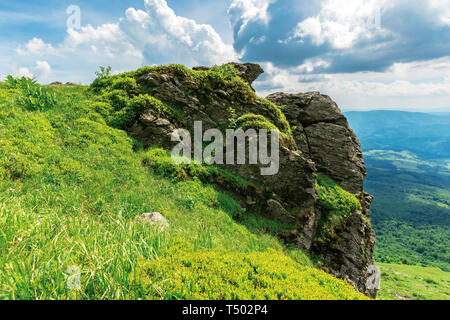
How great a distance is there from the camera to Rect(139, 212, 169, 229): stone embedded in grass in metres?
6.47

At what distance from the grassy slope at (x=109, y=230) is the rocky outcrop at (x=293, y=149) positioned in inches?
69.2

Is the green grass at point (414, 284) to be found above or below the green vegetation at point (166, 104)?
below

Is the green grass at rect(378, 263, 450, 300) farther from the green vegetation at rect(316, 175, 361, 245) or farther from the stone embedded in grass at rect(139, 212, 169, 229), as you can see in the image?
the stone embedded in grass at rect(139, 212, 169, 229)

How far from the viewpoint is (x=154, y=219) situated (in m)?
6.93

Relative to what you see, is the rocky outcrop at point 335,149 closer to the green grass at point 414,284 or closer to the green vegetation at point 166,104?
the green vegetation at point 166,104

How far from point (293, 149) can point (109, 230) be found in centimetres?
1207

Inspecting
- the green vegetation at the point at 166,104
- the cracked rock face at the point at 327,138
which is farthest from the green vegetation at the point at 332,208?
the green vegetation at the point at 166,104

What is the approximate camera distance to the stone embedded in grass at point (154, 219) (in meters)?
6.47

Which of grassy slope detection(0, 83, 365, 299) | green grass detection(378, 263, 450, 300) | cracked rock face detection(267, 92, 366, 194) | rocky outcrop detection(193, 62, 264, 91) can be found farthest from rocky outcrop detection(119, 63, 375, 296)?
green grass detection(378, 263, 450, 300)

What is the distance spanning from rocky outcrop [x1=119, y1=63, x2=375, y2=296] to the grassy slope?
1757 millimetres

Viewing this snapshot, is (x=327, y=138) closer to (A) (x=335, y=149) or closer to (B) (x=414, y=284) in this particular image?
(A) (x=335, y=149)

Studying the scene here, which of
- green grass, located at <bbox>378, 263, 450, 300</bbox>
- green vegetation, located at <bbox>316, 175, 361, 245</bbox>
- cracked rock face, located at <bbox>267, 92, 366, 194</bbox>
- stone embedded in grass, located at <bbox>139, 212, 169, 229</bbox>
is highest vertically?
cracked rock face, located at <bbox>267, 92, 366, 194</bbox>

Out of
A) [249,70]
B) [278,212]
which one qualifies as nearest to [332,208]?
[278,212]
